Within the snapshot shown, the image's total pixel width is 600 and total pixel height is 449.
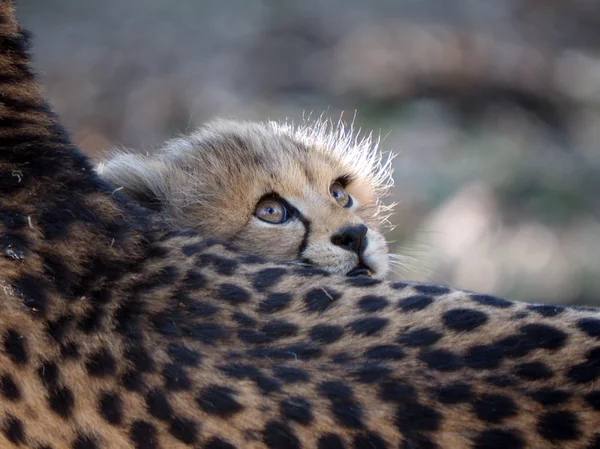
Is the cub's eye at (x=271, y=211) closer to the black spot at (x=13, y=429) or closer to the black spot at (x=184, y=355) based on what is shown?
the black spot at (x=184, y=355)

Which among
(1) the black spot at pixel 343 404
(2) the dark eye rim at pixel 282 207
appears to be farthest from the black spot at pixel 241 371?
(2) the dark eye rim at pixel 282 207

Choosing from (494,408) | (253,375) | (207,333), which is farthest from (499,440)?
(207,333)

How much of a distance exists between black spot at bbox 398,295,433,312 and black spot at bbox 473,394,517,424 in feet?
0.76

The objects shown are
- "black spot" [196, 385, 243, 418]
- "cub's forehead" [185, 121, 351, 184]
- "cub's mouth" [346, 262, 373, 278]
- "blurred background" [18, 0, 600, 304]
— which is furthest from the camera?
"blurred background" [18, 0, 600, 304]

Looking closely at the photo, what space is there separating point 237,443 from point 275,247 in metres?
0.99

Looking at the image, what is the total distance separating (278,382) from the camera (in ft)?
5.14

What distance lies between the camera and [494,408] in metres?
1.50

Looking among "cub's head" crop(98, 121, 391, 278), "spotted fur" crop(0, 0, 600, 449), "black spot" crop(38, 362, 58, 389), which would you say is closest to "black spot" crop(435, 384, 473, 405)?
"spotted fur" crop(0, 0, 600, 449)

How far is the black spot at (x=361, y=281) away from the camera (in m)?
1.80

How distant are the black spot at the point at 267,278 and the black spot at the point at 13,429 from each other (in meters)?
0.42

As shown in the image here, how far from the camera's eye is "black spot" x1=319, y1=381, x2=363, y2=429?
1.52 meters

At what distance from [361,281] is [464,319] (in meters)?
0.23

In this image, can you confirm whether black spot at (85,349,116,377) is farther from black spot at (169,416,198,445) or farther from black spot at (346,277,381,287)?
black spot at (346,277,381,287)

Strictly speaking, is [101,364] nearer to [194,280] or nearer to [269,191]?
[194,280]
